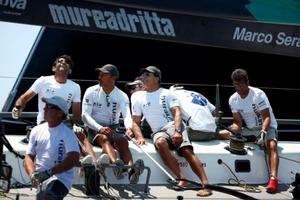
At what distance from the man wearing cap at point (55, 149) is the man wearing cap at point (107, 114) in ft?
5.02

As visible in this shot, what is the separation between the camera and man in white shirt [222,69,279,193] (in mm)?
6512

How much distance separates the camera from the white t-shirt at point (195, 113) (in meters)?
6.68

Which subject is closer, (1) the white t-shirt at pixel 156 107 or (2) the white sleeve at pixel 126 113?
(2) the white sleeve at pixel 126 113

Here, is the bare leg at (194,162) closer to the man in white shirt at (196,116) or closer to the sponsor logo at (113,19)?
the man in white shirt at (196,116)

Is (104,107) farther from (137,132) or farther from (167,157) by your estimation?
(167,157)

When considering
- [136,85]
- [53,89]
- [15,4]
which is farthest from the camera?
[15,4]

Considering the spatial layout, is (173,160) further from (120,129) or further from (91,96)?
(91,96)

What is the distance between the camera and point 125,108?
20.6 feet

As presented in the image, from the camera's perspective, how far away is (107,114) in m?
6.23

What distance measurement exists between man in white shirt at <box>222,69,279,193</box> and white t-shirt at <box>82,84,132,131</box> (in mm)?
1225

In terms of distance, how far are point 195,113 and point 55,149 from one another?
265 centimetres

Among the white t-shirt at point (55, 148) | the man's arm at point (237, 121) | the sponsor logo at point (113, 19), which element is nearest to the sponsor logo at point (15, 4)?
the sponsor logo at point (113, 19)

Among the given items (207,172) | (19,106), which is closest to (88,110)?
(19,106)

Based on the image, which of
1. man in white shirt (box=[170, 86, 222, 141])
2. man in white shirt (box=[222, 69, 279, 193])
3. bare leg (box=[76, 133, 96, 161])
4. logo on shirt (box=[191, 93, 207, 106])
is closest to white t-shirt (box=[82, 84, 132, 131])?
bare leg (box=[76, 133, 96, 161])
